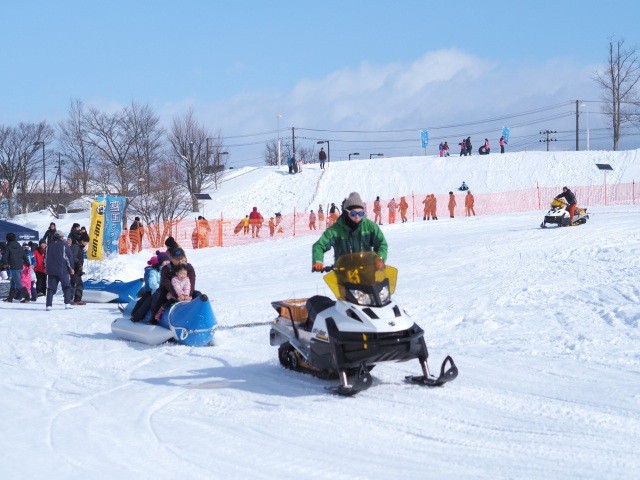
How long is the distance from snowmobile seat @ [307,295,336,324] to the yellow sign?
59.7ft

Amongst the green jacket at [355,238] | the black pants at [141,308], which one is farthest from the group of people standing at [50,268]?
the green jacket at [355,238]

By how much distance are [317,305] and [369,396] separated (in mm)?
1120

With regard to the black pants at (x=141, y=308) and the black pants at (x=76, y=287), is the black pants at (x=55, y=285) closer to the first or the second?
the black pants at (x=76, y=287)

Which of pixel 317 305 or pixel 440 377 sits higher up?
pixel 317 305

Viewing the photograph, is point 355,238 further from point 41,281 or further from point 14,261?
point 41,281

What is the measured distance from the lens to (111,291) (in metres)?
17.4

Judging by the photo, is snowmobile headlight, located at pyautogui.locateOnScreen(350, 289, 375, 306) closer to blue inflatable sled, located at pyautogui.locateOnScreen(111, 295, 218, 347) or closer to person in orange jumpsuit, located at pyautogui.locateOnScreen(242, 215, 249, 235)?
blue inflatable sled, located at pyautogui.locateOnScreen(111, 295, 218, 347)

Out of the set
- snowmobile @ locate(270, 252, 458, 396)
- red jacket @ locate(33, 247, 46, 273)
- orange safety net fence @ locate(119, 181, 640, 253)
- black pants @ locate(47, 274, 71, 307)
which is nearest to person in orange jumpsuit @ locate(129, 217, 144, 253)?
orange safety net fence @ locate(119, 181, 640, 253)

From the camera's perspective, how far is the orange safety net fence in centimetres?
3234

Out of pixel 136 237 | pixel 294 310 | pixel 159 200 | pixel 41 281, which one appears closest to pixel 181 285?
pixel 294 310

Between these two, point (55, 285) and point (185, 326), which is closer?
point (185, 326)

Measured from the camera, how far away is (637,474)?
498cm

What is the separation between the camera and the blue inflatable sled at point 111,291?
1723 centimetres

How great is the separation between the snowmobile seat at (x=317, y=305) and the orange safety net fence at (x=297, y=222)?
24216 millimetres
